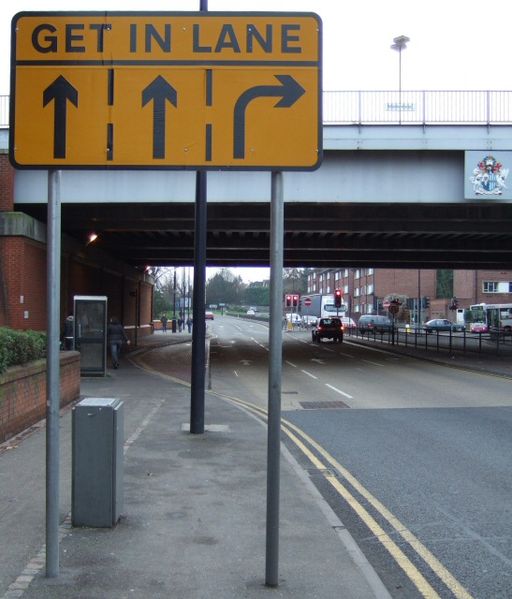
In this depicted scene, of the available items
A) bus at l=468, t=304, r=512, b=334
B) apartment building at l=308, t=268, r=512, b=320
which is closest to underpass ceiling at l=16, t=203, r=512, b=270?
bus at l=468, t=304, r=512, b=334

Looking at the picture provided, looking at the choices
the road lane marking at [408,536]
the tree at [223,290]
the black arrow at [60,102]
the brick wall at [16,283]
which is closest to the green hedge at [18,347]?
the road lane marking at [408,536]

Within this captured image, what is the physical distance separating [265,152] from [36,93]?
157cm

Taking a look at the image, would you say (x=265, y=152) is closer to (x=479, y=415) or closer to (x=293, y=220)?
(x=479, y=415)

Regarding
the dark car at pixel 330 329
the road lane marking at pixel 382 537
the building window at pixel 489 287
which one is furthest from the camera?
the building window at pixel 489 287

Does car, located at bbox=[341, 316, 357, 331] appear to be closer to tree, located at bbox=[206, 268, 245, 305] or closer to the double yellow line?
the double yellow line

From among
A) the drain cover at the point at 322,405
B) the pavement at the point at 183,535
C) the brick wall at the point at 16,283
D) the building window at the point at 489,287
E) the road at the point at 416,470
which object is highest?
the building window at the point at 489,287

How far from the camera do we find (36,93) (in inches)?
166

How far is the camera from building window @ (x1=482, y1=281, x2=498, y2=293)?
257 feet

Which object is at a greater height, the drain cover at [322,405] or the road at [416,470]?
the road at [416,470]

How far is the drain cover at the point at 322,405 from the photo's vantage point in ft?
47.4

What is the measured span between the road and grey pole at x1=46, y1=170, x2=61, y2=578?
2335 mm

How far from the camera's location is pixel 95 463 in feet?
17.2

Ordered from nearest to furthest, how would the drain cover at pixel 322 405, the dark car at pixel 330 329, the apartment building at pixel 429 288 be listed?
the drain cover at pixel 322 405 < the dark car at pixel 330 329 < the apartment building at pixel 429 288

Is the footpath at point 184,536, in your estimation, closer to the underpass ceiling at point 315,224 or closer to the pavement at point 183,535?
the pavement at point 183,535
